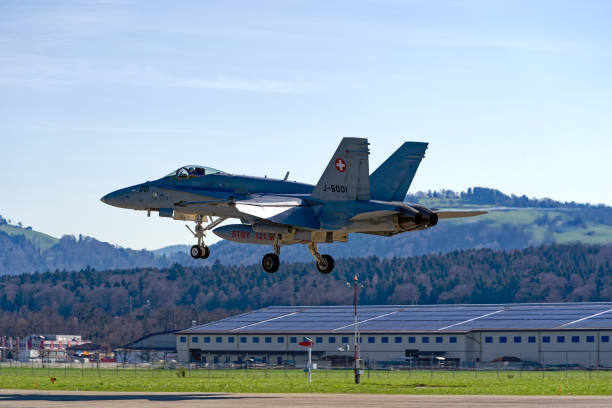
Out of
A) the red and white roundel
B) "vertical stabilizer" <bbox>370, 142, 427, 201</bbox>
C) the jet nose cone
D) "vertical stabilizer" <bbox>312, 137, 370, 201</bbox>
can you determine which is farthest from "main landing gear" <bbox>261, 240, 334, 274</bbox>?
the jet nose cone

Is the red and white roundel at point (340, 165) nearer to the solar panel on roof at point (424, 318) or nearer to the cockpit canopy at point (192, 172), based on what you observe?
the cockpit canopy at point (192, 172)

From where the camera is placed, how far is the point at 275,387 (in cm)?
8344

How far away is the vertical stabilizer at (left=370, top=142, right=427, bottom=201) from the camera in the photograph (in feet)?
182

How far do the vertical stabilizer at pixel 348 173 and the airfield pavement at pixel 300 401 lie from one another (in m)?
11.9

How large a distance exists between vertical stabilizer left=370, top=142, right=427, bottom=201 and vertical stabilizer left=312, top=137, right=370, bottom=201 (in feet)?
7.85

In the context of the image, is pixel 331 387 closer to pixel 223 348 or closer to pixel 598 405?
pixel 598 405

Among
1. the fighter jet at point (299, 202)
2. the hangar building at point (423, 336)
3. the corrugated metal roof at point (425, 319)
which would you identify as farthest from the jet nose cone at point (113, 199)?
the corrugated metal roof at point (425, 319)

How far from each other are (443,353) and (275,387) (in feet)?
215

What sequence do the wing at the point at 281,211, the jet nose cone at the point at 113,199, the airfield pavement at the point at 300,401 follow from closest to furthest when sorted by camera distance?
the wing at the point at 281,211 → the airfield pavement at the point at 300,401 → the jet nose cone at the point at 113,199

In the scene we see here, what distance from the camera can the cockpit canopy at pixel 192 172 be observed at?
191ft

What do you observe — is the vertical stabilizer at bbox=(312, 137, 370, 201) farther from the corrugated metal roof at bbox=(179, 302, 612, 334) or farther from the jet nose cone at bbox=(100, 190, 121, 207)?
the corrugated metal roof at bbox=(179, 302, 612, 334)

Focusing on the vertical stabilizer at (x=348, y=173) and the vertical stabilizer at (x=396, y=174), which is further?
the vertical stabilizer at (x=396, y=174)

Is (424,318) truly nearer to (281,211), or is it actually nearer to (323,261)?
(323,261)

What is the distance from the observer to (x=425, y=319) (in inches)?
6147
